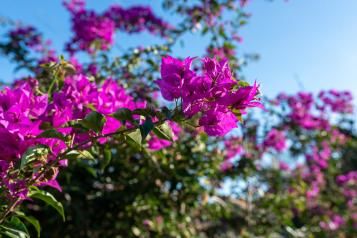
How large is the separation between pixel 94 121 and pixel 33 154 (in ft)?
0.56

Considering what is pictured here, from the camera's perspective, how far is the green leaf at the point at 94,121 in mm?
1064

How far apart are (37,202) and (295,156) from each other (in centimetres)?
329

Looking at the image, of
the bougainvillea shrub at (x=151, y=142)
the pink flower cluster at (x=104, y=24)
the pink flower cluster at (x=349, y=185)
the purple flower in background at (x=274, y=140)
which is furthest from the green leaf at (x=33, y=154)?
the pink flower cluster at (x=349, y=185)

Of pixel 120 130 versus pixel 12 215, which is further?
pixel 12 215

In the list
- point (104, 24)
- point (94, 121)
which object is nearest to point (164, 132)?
point (94, 121)

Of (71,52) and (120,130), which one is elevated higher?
(71,52)

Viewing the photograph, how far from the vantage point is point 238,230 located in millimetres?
4426

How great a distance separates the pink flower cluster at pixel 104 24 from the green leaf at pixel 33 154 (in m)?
2.81

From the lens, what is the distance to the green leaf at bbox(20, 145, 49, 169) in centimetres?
100

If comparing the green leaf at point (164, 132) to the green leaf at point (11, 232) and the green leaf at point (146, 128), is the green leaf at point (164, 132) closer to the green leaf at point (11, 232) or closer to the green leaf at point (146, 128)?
the green leaf at point (146, 128)

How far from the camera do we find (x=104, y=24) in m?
3.85

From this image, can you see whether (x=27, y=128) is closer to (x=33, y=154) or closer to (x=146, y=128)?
(x=33, y=154)

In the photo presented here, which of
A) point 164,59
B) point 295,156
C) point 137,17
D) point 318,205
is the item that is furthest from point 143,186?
point 318,205

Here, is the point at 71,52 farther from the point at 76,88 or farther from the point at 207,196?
the point at 76,88
